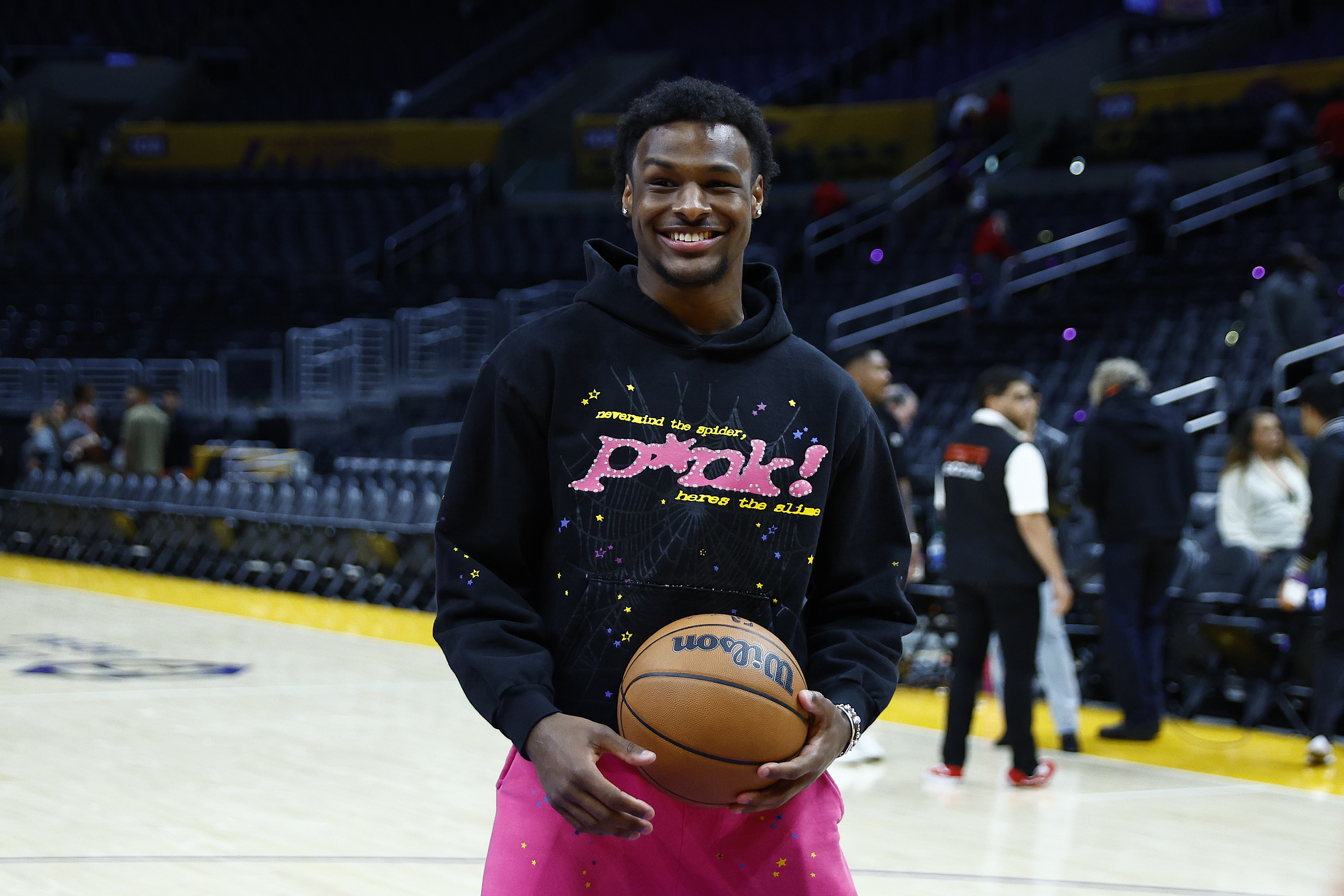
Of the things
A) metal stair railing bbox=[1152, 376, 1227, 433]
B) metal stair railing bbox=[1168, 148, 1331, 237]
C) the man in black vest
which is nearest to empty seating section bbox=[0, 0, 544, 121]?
metal stair railing bbox=[1168, 148, 1331, 237]

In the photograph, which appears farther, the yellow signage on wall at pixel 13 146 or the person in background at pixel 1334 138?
the yellow signage on wall at pixel 13 146

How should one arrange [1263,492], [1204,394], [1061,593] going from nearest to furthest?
[1061,593] → [1263,492] → [1204,394]

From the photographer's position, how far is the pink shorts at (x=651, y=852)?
79.9 inches

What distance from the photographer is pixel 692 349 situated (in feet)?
6.86

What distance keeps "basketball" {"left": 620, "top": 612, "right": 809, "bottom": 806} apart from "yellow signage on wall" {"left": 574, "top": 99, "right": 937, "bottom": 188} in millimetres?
19095

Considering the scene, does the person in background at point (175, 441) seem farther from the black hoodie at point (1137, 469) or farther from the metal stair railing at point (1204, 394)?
the black hoodie at point (1137, 469)

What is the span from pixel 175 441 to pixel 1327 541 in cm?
1236

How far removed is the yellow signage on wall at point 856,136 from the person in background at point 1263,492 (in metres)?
13.5

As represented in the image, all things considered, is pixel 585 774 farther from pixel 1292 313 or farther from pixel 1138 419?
pixel 1292 313

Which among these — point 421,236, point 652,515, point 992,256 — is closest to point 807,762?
point 652,515

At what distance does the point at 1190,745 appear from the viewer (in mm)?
7117

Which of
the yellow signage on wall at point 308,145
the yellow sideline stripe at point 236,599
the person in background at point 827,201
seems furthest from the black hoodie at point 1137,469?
the yellow signage on wall at point 308,145

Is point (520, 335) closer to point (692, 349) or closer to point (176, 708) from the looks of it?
point (692, 349)

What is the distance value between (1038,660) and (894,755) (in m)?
0.73
